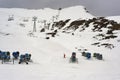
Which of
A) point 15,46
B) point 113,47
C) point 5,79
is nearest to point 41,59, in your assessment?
point 15,46

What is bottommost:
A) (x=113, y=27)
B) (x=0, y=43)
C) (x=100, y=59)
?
(x=100, y=59)

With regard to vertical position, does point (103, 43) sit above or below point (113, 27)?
below

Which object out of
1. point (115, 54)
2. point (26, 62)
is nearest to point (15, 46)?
point (26, 62)

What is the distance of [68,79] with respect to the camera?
15.5 meters

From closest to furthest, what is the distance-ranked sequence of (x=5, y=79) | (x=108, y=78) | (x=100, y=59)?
(x=5, y=79)
(x=108, y=78)
(x=100, y=59)

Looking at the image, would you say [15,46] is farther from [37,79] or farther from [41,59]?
[37,79]

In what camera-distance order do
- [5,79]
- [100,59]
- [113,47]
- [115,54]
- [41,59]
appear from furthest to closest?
[113,47], [115,54], [100,59], [41,59], [5,79]

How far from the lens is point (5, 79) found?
13.9m

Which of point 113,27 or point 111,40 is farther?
point 113,27

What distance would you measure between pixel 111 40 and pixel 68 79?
27035 millimetres

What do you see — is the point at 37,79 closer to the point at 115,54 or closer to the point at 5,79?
the point at 5,79

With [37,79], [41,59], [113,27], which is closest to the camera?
[37,79]

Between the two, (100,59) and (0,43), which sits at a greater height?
(0,43)

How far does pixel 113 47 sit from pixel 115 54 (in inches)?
163
